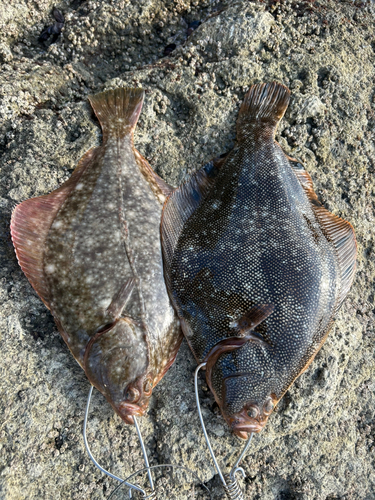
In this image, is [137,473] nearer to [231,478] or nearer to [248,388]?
[231,478]

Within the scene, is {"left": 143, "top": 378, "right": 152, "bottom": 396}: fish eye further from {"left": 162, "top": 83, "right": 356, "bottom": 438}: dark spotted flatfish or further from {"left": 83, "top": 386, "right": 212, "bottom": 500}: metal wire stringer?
{"left": 162, "top": 83, "right": 356, "bottom": 438}: dark spotted flatfish

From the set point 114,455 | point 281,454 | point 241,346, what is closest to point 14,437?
point 114,455

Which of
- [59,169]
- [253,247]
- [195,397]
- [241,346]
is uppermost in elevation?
→ [59,169]

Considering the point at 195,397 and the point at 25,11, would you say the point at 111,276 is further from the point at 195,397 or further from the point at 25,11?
the point at 25,11

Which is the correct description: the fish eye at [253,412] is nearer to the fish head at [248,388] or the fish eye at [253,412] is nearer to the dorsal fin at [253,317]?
the fish head at [248,388]

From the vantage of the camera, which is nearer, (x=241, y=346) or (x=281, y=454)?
(x=241, y=346)

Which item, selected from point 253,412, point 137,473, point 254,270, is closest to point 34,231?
point 254,270

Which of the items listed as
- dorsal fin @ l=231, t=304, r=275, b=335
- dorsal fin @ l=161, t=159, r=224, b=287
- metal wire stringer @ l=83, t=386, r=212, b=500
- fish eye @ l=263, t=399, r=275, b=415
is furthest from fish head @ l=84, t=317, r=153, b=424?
fish eye @ l=263, t=399, r=275, b=415
